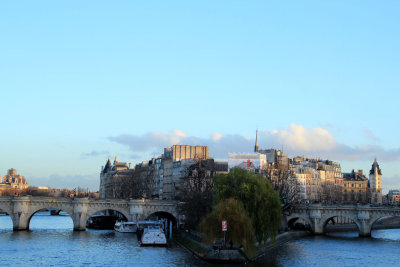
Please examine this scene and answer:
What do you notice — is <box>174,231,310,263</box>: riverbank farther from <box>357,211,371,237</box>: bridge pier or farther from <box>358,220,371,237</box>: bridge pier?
<box>358,220,371,237</box>: bridge pier

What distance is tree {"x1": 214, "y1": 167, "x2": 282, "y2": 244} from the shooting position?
69.6m

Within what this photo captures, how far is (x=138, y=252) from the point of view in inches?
2901

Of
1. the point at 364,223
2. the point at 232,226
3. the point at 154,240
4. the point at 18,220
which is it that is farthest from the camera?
the point at 364,223

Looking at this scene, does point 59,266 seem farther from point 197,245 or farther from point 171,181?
point 171,181

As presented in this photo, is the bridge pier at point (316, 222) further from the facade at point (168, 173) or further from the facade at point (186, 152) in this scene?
the facade at point (186, 152)

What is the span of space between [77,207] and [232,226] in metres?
46.9

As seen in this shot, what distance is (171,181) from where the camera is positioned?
528 feet

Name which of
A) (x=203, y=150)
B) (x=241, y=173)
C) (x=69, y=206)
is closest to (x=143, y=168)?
(x=203, y=150)

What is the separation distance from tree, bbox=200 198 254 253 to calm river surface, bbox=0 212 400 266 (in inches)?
111

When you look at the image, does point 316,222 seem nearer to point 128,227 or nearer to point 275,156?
point 128,227

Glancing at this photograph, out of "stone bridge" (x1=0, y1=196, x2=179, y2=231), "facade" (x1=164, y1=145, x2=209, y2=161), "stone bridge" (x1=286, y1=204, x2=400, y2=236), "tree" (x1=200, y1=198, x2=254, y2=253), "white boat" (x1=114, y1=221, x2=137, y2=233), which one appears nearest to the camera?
"tree" (x1=200, y1=198, x2=254, y2=253)

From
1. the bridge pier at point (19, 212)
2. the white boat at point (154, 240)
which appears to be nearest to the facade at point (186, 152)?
the bridge pier at point (19, 212)

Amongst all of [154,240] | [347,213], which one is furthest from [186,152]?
[154,240]

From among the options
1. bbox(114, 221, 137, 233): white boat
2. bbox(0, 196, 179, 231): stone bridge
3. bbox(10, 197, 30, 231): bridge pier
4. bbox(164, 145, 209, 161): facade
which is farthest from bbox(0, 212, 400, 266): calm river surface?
bbox(164, 145, 209, 161): facade
